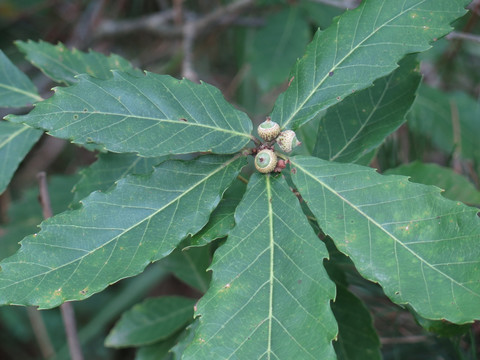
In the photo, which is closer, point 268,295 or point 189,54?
point 268,295

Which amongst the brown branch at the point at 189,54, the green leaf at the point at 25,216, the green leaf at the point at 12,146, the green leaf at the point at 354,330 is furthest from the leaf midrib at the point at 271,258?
the green leaf at the point at 25,216

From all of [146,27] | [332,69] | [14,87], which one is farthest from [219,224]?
[146,27]

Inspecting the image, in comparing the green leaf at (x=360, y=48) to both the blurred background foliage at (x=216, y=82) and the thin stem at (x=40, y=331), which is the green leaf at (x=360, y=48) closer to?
the blurred background foliage at (x=216, y=82)

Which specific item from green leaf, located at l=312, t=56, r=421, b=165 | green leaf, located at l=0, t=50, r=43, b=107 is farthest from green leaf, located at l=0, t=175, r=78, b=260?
green leaf, located at l=312, t=56, r=421, b=165

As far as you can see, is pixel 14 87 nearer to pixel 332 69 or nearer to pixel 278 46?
pixel 332 69

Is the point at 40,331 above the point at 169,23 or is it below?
below

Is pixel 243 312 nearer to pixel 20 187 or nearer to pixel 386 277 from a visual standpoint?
pixel 386 277
